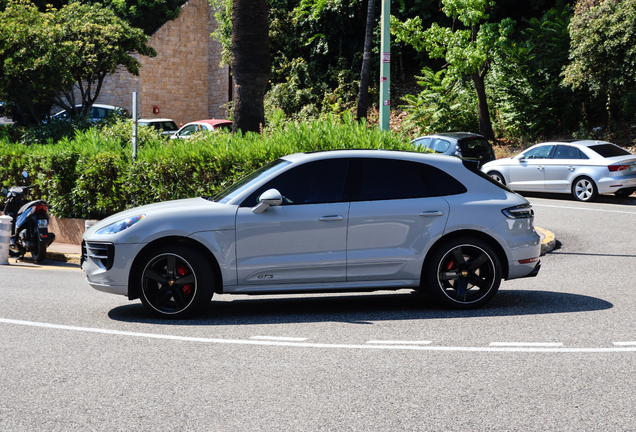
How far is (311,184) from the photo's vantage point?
24.3 ft

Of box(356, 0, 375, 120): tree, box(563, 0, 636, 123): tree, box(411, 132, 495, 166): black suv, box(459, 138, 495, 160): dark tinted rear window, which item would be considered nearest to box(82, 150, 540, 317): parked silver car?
box(411, 132, 495, 166): black suv

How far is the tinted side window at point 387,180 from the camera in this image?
7430mm

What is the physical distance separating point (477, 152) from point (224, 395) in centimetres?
1685

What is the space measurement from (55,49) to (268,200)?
1594 centimetres

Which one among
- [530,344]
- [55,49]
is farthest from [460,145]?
[530,344]

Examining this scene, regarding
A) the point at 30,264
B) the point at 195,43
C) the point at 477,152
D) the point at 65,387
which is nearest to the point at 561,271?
the point at 65,387

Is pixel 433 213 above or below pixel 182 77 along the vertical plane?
below

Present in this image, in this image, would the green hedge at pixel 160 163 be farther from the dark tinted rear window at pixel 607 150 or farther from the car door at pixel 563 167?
the dark tinted rear window at pixel 607 150

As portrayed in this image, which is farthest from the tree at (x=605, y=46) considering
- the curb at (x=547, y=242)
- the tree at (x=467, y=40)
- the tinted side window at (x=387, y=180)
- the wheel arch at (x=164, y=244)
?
the wheel arch at (x=164, y=244)

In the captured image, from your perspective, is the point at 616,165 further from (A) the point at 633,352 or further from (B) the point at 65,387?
(B) the point at 65,387

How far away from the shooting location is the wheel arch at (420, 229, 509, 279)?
7445 millimetres

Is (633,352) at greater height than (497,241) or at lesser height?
lesser

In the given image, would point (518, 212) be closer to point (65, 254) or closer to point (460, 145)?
point (65, 254)

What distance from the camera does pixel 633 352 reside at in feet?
19.5
